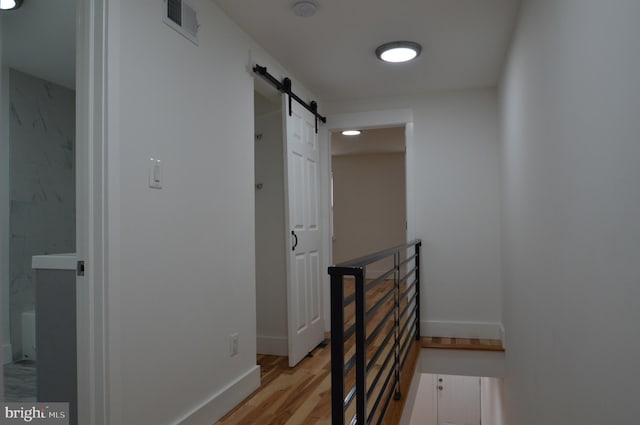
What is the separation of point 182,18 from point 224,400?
→ 203cm

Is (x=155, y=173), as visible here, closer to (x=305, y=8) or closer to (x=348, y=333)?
(x=348, y=333)

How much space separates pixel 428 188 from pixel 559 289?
2.47 m

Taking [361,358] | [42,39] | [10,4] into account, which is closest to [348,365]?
[361,358]

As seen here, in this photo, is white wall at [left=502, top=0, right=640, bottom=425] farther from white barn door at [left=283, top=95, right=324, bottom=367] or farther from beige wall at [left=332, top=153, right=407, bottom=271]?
beige wall at [left=332, top=153, right=407, bottom=271]

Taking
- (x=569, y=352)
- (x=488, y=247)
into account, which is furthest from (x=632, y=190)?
(x=488, y=247)

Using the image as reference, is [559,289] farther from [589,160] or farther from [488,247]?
[488,247]

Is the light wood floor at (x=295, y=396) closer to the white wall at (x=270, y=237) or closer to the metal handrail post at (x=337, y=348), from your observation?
the white wall at (x=270, y=237)

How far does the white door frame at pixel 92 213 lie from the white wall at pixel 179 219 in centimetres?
3

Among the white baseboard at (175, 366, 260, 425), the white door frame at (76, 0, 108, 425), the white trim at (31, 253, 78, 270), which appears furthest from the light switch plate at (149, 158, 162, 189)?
the white baseboard at (175, 366, 260, 425)

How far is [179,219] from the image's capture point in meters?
2.04

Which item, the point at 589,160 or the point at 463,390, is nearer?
the point at 589,160

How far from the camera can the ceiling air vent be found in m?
2.00

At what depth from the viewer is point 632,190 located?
3.13 ft

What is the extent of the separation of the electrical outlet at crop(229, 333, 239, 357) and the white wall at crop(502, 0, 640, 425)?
1627 mm
